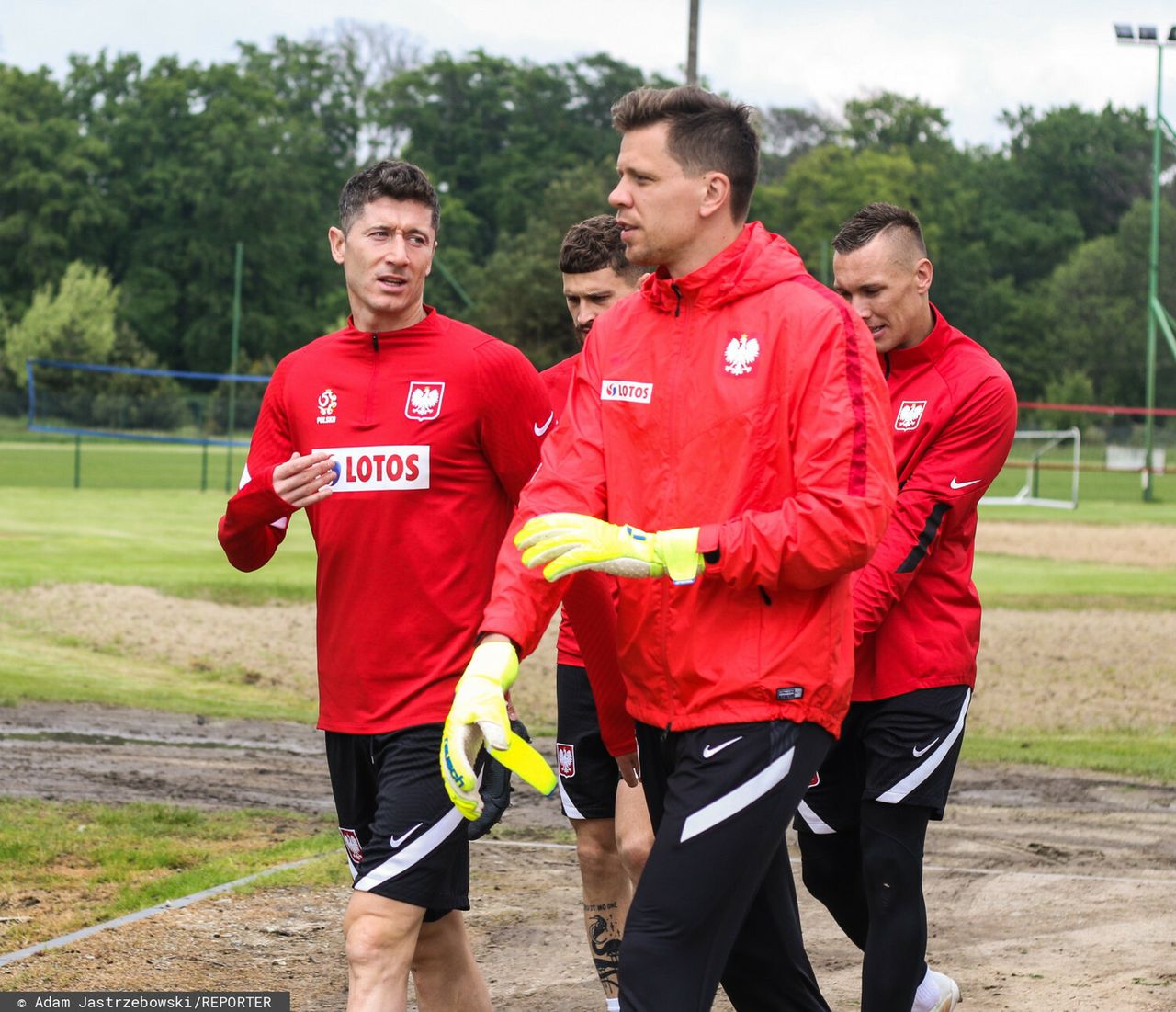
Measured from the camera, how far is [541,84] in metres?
87.9

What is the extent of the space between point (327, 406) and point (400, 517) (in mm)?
383

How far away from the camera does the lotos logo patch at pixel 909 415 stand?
15.4 feet

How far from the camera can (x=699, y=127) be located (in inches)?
138

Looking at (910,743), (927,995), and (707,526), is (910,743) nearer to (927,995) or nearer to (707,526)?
(927,995)

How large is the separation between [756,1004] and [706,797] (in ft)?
2.25

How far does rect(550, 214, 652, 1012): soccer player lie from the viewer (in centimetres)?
504

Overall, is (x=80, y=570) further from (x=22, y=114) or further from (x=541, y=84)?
(x=541, y=84)

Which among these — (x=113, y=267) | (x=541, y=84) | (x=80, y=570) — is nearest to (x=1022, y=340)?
(x=541, y=84)

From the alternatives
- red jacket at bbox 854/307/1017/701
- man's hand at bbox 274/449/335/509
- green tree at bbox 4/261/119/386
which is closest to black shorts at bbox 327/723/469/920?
man's hand at bbox 274/449/335/509

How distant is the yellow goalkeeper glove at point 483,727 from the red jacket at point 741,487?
0.09 metres

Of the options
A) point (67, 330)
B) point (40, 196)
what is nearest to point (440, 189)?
point (40, 196)

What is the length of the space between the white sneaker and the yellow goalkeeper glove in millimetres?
1974

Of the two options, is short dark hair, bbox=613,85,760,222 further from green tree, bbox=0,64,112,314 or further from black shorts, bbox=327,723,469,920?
green tree, bbox=0,64,112,314

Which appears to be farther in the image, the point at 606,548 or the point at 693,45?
the point at 693,45
